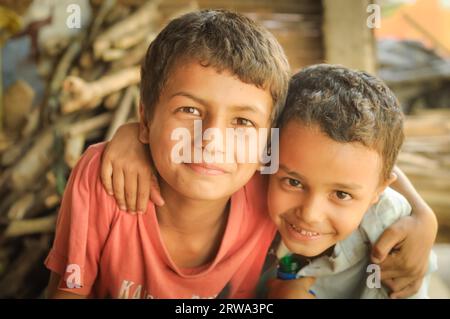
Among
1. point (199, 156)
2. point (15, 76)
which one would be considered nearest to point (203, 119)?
point (199, 156)

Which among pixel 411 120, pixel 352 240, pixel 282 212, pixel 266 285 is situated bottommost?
pixel 411 120

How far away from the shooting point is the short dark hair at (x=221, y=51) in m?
0.85

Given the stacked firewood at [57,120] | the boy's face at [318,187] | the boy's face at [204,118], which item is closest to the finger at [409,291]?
the boy's face at [318,187]

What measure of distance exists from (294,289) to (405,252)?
23 cm

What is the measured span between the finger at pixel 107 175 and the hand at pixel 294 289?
1.34 feet

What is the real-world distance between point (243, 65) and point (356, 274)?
0.51m

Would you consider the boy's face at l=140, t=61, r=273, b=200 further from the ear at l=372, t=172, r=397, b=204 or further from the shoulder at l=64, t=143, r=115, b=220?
the ear at l=372, t=172, r=397, b=204

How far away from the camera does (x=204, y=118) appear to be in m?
0.85

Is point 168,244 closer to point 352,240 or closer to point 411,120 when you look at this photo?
point 352,240

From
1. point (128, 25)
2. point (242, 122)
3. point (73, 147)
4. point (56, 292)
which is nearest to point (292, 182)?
point (242, 122)

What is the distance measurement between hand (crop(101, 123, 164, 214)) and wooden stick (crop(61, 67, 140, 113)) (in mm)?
807

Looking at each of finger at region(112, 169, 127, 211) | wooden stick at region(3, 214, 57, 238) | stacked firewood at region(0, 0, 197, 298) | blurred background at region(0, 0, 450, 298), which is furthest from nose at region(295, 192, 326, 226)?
wooden stick at region(3, 214, 57, 238)

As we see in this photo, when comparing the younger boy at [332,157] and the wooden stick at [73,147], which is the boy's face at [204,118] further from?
the wooden stick at [73,147]
